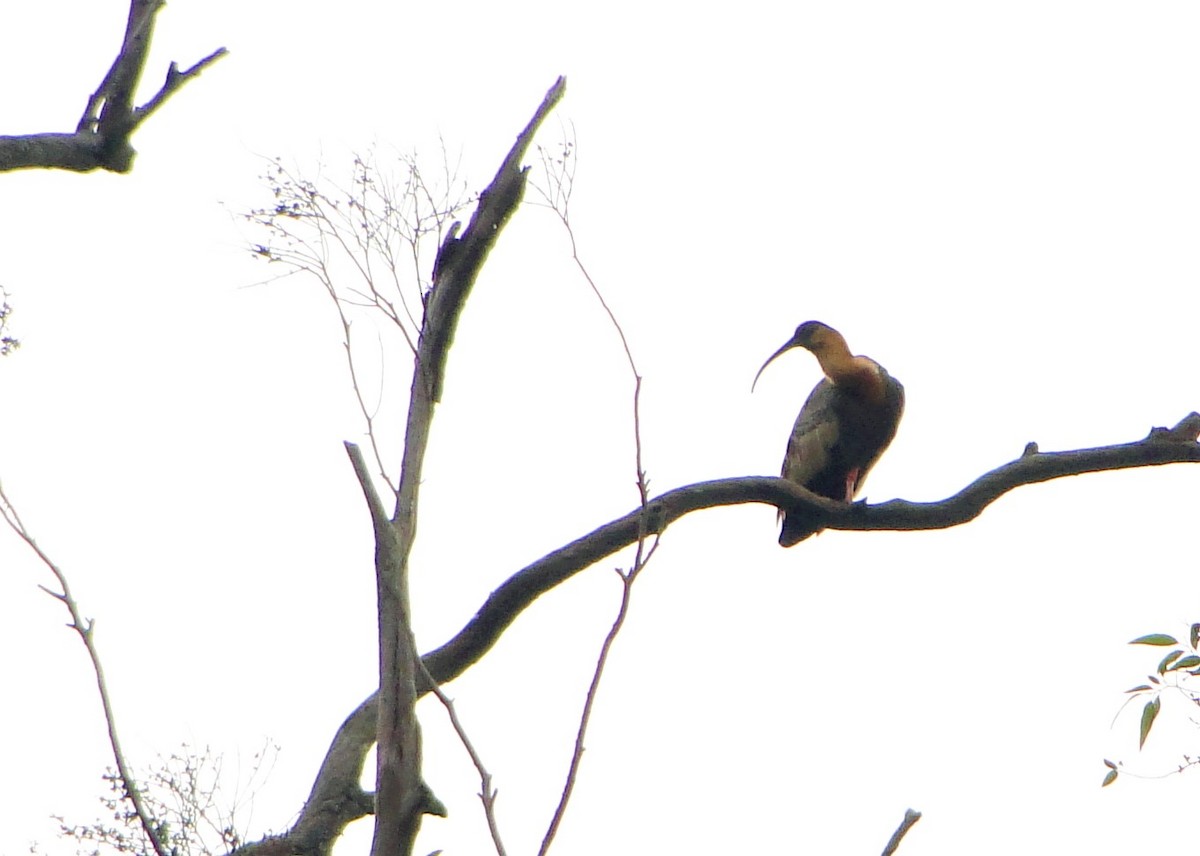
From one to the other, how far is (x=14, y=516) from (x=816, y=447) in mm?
5701

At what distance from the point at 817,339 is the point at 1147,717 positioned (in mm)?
4761

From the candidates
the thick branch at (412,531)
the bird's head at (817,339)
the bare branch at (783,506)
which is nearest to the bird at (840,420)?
the bird's head at (817,339)

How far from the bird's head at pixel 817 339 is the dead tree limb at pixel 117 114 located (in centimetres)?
471

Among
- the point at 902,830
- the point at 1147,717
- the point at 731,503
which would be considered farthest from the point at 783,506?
the point at 902,830

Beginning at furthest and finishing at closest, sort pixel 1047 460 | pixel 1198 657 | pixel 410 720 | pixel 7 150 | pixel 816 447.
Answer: pixel 816 447, pixel 1047 460, pixel 7 150, pixel 1198 657, pixel 410 720

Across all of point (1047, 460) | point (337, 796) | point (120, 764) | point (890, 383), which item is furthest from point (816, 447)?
point (120, 764)

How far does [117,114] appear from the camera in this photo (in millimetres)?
3471

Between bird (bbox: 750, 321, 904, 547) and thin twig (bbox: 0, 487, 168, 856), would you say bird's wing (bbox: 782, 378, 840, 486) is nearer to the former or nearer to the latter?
bird (bbox: 750, 321, 904, 547)

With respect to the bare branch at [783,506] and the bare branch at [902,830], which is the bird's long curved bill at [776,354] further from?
the bare branch at [902,830]

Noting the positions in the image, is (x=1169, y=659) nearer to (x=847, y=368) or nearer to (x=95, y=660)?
(x=95, y=660)

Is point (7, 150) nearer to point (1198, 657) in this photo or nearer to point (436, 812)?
point (436, 812)

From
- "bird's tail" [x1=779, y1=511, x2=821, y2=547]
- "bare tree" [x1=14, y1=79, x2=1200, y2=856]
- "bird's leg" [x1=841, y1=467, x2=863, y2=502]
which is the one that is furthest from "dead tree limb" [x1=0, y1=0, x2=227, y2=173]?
"bird's leg" [x1=841, y1=467, x2=863, y2=502]

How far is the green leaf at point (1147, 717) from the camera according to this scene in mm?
3179

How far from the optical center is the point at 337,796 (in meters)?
4.07
